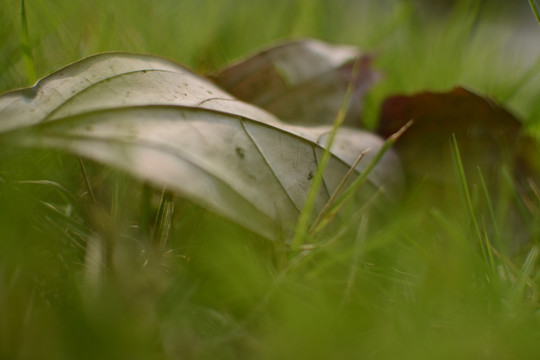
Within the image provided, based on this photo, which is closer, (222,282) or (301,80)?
(222,282)

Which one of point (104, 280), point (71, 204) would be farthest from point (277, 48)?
point (104, 280)

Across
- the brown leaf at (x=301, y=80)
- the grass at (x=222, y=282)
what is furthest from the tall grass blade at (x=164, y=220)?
the brown leaf at (x=301, y=80)

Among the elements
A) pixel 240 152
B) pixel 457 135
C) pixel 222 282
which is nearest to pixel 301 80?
pixel 457 135

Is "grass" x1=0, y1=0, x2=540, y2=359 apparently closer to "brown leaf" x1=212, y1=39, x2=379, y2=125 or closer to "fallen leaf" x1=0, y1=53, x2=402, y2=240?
"fallen leaf" x1=0, y1=53, x2=402, y2=240

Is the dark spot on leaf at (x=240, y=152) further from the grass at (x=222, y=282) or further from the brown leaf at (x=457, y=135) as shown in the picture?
the brown leaf at (x=457, y=135)

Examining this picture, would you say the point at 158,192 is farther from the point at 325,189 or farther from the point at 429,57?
the point at 429,57

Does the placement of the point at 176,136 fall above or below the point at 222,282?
above

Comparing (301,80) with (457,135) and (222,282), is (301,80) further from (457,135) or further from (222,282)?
(222,282)

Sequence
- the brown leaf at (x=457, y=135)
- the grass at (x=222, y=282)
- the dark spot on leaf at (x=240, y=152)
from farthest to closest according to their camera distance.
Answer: the brown leaf at (x=457, y=135) → the dark spot on leaf at (x=240, y=152) → the grass at (x=222, y=282)
